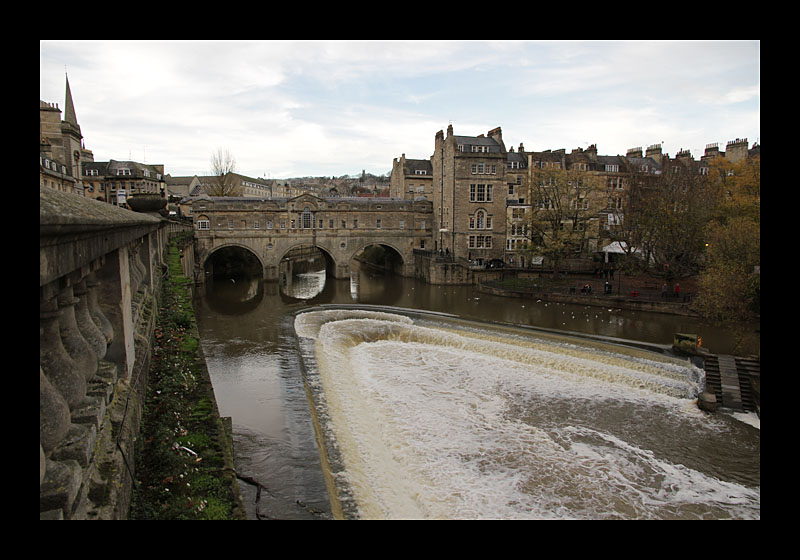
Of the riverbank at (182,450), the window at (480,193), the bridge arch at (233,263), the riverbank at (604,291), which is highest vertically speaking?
the window at (480,193)

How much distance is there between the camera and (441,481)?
10609 millimetres

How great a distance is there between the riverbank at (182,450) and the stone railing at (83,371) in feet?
1.46

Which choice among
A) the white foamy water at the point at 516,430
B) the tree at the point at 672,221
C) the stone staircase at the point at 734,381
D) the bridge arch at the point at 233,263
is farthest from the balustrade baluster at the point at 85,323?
the bridge arch at the point at 233,263

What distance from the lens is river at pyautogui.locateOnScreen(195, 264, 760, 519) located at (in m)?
10.1

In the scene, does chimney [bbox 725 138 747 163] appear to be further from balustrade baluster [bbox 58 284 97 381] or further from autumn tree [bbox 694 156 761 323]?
balustrade baluster [bbox 58 284 97 381]

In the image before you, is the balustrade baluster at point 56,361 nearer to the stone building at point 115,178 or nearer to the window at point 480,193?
the window at point 480,193

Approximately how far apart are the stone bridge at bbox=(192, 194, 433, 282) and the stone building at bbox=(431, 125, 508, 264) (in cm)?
350

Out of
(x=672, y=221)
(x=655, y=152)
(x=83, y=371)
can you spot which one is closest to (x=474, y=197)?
(x=672, y=221)

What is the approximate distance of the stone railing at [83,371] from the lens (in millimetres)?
3838

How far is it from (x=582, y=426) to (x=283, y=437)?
771 cm
